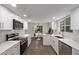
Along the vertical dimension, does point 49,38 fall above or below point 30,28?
below

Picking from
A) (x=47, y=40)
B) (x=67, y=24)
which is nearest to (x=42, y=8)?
(x=67, y=24)

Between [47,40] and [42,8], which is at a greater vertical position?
[42,8]

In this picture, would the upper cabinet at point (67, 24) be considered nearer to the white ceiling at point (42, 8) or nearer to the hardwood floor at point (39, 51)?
the white ceiling at point (42, 8)

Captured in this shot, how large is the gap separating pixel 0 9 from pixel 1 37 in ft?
3.16

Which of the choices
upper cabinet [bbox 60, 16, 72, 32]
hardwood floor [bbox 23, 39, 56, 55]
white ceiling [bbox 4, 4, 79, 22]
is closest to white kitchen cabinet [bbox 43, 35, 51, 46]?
hardwood floor [bbox 23, 39, 56, 55]

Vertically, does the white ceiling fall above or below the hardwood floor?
above

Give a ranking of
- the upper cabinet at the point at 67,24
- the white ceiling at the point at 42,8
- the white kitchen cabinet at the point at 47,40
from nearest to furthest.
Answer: the white ceiling at the point at 42,8 < the upper cabinet at the point at 67,24 < the white kitchen cabinet at the point at 47,40

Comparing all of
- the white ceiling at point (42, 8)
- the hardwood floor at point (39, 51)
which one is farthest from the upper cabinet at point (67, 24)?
the hardwood floor at point (39, 51)

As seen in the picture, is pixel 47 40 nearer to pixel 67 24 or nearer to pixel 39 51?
pixel 39 51

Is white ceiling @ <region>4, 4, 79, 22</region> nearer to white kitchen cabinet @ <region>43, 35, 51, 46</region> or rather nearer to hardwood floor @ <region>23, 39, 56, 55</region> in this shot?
hardwood floor @ <region>23, 39, 56, 55</region>
